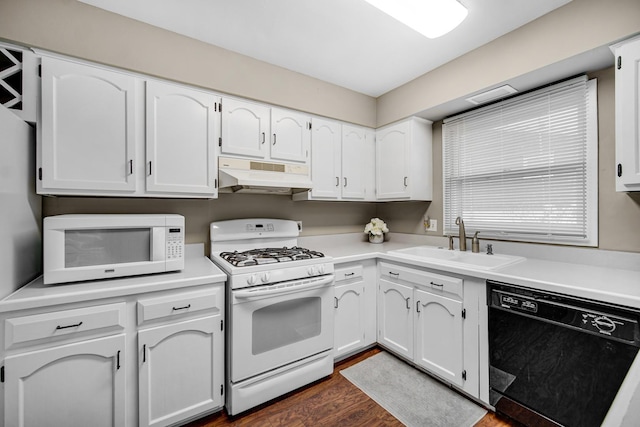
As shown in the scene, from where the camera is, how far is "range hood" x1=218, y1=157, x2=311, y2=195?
1.92m

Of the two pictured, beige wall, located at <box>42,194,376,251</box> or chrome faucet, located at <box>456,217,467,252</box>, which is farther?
chrome faucet, located at <box>456,217,467,252</box>

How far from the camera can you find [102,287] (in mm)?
1395

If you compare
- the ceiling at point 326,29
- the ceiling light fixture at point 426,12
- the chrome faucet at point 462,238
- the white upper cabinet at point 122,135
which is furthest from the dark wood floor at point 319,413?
the ceiling at point 326,29

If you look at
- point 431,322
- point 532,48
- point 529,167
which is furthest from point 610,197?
point 431,322

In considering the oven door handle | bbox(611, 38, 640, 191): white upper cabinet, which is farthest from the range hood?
bbox(611, 38, 640, 191): white upper cabinet

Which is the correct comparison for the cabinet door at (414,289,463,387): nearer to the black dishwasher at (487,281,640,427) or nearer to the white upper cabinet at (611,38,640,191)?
the black dishwasher at (487,281,640,427)

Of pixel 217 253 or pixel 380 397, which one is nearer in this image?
pixel 380 397

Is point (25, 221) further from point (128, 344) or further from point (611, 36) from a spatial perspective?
point (611, 36)

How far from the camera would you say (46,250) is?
1.37 metres

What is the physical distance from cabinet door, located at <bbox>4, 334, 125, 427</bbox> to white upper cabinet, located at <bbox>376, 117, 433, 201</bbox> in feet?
7.88

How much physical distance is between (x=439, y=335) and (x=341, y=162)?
1.68 m

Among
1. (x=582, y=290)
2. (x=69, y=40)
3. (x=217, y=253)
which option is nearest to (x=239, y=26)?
(x=69, y=40)

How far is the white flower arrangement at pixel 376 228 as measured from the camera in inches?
118

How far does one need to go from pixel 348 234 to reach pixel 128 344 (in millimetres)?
2144
